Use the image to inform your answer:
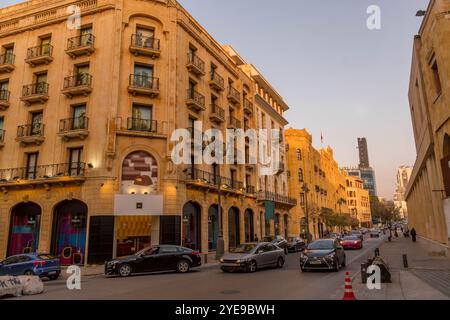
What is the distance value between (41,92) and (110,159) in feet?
30.6

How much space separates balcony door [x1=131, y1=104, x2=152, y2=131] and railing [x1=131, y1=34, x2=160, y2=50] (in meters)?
→ 5.00

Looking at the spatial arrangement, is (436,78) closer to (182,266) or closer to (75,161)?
(182,266)

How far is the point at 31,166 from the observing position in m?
26.7

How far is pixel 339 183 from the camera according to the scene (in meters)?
103

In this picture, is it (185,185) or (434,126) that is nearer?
(434,126)

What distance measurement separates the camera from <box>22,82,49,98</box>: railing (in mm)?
27438

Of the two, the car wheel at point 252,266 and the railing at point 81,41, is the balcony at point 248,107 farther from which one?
the car wheel at point 252,266

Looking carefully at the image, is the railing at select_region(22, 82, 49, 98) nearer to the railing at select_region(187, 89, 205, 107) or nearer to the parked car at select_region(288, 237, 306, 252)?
the railing at select_region(187, 89, 205, 107)

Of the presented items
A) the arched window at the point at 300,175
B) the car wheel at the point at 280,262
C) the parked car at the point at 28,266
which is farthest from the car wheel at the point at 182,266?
the arched window at the point at 300,175

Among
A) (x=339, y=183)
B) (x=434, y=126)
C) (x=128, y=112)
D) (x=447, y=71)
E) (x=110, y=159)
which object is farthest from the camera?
(x=339, y=183)

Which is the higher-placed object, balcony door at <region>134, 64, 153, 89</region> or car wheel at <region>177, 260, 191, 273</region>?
balcony door at <region>134, 64, 153, 89</region>

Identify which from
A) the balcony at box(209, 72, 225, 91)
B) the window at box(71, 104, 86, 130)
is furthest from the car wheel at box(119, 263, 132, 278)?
the balcony at box(209, 72, 225, 91)
